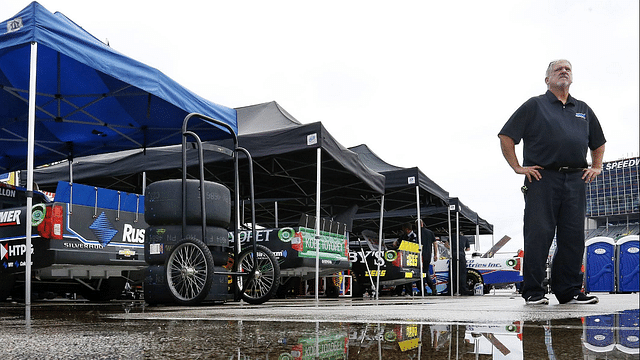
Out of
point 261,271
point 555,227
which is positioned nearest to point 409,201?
point 261,271

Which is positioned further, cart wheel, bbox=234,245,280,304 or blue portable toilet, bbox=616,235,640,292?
blue portable toilet, bbox=616,235,640,292

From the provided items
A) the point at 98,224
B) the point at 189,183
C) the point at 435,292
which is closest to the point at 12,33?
the point at 98,224

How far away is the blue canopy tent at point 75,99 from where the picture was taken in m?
6.00

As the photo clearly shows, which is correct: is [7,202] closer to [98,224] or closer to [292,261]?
[98,224]

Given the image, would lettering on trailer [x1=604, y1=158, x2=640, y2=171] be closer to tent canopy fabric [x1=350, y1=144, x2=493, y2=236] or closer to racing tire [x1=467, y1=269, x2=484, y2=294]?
tent canopy fabric [x1=350, y1=144, x2=493, y2=236]

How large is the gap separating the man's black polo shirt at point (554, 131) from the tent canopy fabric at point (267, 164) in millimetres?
4688

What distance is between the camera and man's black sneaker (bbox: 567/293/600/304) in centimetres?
419

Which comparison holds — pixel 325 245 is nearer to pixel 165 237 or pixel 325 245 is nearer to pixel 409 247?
pixel 409 247

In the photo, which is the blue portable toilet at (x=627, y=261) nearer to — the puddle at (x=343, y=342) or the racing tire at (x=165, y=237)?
the racing tire at (x=165, y=237)

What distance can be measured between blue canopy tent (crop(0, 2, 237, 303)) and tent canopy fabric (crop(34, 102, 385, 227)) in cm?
59

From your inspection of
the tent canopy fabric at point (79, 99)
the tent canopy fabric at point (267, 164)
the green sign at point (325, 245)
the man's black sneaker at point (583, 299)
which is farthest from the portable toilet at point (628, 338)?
the tent canopy fabric at point (267, 164)

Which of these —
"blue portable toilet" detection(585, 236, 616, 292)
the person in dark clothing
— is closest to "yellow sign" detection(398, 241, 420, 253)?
the person in dark clothing

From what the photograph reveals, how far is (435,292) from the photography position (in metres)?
15.5

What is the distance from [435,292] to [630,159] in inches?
3686
